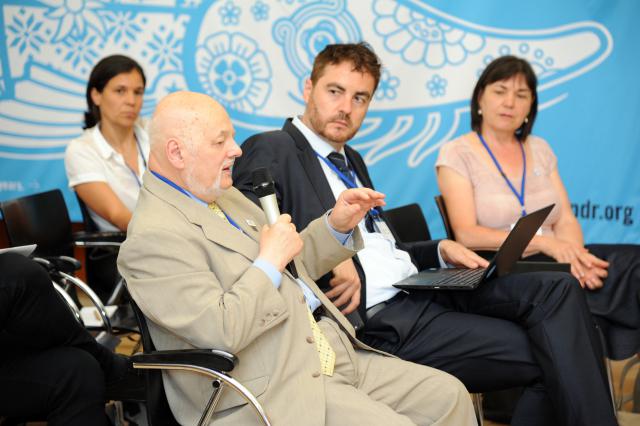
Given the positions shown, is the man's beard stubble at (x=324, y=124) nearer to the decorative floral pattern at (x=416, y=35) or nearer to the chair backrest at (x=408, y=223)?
the chair backrest at (x=408, y=223)

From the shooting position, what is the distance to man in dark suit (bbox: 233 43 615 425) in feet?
7.82

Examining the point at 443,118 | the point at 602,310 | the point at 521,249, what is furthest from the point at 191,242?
the point at 443,118

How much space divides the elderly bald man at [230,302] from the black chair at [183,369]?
0.09 feet

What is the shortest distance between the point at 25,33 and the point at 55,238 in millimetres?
1945

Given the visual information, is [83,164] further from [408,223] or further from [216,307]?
[216,307]

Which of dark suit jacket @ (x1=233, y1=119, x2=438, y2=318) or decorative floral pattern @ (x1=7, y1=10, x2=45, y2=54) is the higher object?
decorative floral pattern @ (x1=7, y1=10, x2=45, y2=54)

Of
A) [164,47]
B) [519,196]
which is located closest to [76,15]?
[164,47]

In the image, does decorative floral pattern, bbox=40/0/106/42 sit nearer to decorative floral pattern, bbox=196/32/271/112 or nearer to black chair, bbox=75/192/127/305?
decorative floral pattern, bbox=196/32/271/112

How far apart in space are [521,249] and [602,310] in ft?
2.02

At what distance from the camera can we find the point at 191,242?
1840 mm

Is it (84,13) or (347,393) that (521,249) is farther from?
(84,13)

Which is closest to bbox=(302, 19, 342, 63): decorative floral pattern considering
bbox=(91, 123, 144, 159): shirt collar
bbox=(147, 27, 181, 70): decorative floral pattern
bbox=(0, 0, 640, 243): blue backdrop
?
bbox=(0, 0, 640, 243): blue backdrop

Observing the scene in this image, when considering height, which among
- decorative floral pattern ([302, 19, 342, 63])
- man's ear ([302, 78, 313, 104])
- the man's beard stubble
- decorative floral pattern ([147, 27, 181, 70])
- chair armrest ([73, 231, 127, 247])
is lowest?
chair armrest ([73, 231, 127, 247])

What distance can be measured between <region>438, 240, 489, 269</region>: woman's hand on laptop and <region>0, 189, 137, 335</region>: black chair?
125 cm
